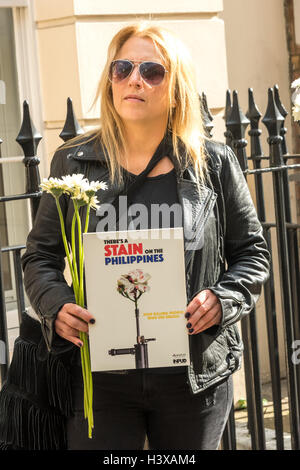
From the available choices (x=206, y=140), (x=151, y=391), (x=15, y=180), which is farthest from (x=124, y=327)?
(x=15, y=180)

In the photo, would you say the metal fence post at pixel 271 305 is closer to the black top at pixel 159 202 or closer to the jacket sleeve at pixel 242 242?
the jacket sleeve at pixel 242 242

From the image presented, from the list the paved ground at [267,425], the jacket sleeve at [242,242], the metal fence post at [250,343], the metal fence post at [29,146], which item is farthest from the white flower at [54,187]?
the paved ground at [267,425]

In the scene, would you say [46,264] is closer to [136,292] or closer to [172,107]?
[136,292]

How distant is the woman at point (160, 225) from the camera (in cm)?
235

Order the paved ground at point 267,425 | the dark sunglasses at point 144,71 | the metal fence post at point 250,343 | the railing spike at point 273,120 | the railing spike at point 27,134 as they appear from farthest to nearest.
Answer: the paved ground at point 267,425, the railing spike at point 273,120, the metal fence post at point 250,343, the railing spike at point 27,134, the dark sunglasses at point 144,71

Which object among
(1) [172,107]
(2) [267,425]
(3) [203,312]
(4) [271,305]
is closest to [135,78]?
(1) [172,107]

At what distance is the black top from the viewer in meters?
2.34

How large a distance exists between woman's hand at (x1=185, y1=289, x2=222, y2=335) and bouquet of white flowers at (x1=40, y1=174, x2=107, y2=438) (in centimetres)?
28

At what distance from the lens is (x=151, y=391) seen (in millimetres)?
2342

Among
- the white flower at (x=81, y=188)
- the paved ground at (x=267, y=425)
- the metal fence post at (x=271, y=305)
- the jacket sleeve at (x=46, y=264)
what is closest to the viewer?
the white flower at (x=81, y=188)

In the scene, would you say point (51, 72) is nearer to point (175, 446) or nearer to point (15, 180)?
point (15, 180)

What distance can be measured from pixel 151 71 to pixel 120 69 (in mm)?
94

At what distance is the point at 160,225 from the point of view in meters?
2.31

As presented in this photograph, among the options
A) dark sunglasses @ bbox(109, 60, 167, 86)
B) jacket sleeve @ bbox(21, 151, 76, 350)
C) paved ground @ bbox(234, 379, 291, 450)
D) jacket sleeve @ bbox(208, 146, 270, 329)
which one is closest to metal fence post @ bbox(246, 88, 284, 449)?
paved ground @ bbox(234, 379, 291, 450)
